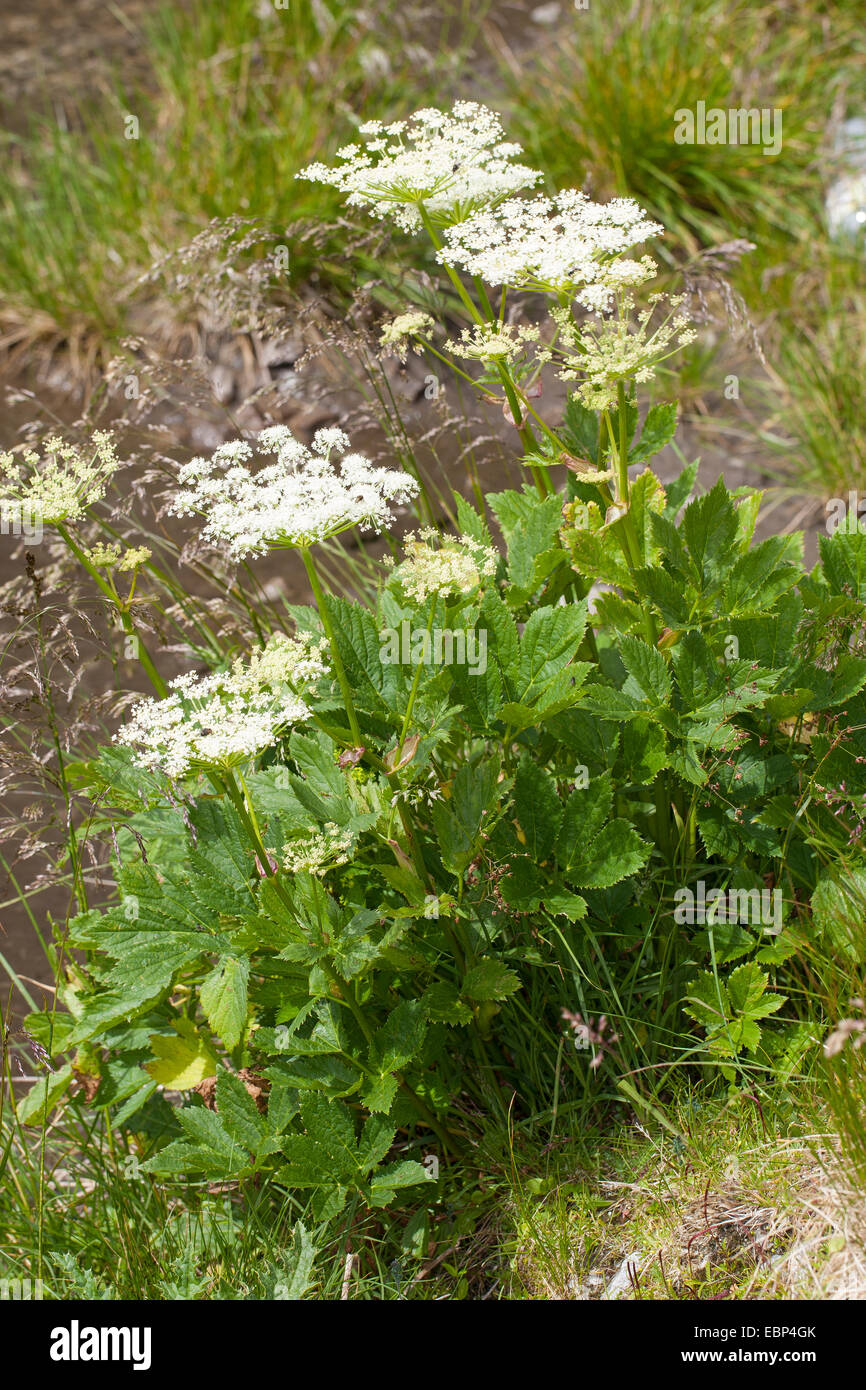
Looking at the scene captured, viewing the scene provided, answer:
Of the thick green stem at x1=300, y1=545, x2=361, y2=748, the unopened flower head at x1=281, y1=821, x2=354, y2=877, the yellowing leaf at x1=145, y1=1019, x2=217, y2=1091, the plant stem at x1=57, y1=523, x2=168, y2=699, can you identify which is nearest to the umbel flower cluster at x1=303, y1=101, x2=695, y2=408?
the thick green stem at x1=300, y1=545, x2=361, y2=748

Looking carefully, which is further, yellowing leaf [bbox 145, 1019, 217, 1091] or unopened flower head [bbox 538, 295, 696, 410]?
yellowing leaf [bbox 145, 1019, 217, 1091]

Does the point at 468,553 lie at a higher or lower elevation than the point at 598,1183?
higher

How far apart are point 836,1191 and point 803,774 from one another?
77 cm

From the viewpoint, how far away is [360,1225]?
2242 mm

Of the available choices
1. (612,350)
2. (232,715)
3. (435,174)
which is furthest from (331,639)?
(435,174)

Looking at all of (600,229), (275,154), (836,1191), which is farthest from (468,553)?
(275,154)

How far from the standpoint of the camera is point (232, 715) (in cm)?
183

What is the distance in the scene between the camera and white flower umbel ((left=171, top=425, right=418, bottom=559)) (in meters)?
1.73

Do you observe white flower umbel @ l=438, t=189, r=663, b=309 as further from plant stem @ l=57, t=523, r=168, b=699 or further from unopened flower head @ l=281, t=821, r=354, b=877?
unopened flower head @ l=281, t=821, r=354, b=877

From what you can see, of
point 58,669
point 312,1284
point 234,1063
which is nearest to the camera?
point 312,1284

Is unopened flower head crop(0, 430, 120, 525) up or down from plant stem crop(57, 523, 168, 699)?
up

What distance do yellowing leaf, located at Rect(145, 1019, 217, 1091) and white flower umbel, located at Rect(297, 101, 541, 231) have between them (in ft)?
5.43

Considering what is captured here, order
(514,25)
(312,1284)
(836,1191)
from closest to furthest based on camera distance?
(836,1191) < (312,1284) < (514,25)

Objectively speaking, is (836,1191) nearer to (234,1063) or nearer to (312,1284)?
(312,1284)
